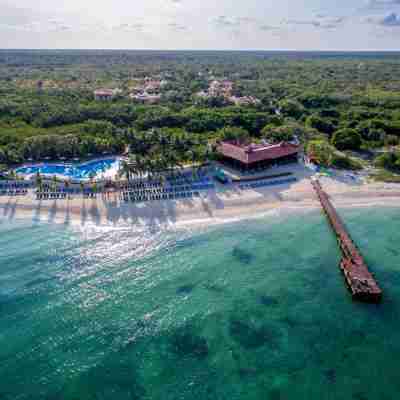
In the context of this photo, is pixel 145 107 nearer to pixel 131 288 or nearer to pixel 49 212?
pixel 49 212

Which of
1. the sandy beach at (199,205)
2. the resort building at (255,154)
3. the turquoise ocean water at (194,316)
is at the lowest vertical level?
the turquoise ocean water at (194,316)

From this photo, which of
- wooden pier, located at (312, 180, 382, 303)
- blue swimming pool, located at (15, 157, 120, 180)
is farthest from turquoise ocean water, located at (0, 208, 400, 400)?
blue swimming pool, located at (15, 157, 120, 180)

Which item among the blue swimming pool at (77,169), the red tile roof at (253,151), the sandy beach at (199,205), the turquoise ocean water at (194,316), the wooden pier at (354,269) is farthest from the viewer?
the blue swimming pool at (77,169)

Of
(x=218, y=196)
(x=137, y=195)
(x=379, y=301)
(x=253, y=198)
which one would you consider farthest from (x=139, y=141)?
(x=379, y=301)

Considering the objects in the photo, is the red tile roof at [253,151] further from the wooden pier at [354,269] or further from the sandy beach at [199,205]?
the wooden pier at [354,269]

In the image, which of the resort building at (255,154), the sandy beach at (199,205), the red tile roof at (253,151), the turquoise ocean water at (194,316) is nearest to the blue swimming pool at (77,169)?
the sandy beach at (199,205)

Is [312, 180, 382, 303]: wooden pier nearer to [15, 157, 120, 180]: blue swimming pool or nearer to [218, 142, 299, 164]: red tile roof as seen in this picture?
[218, 142, 299, 164]: red tile roof
